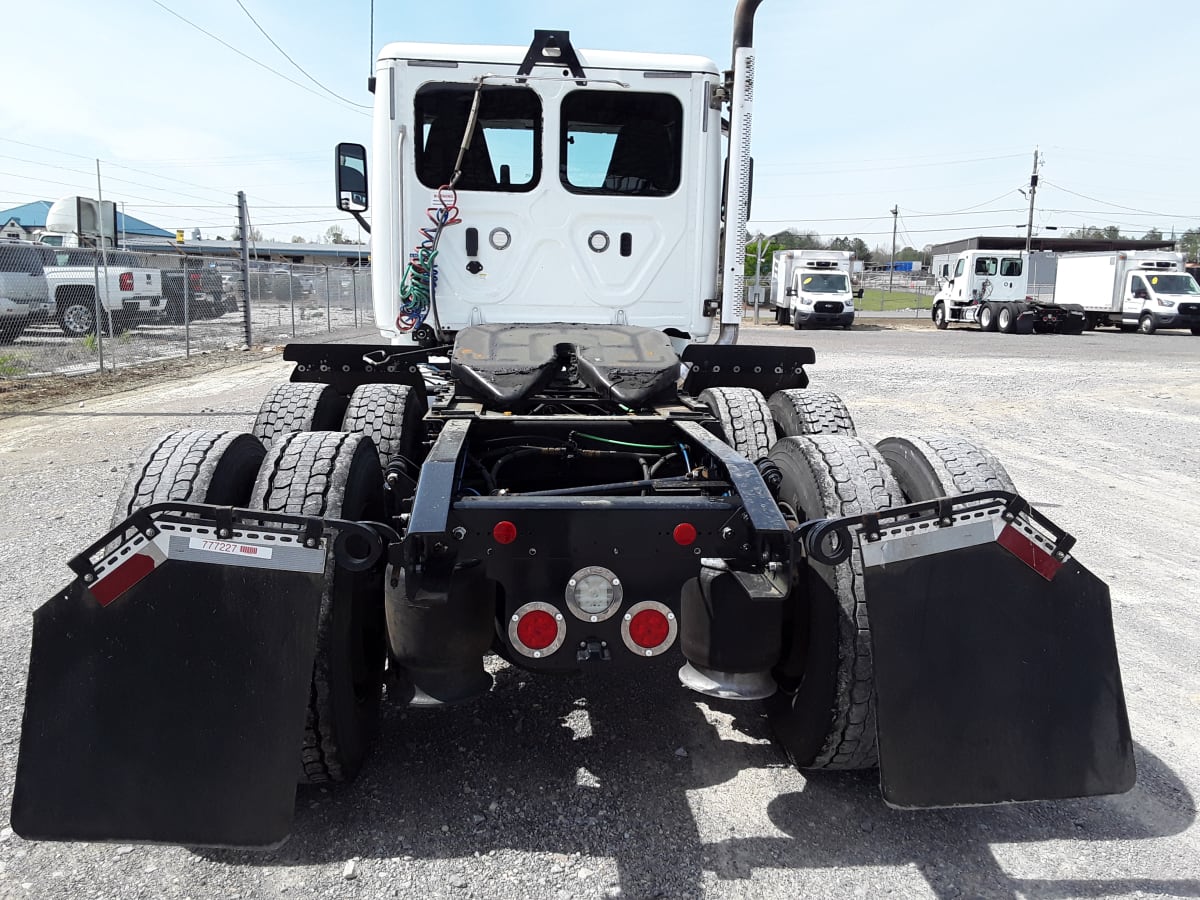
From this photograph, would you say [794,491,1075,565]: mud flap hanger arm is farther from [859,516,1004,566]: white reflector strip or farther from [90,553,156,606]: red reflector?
[90,553,156,606]: red reflector

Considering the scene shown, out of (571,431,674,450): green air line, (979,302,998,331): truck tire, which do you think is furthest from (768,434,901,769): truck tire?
(979,302,998,331): truck tire

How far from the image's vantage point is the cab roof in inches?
190

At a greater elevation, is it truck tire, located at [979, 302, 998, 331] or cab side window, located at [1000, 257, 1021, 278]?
cab side window, located at [1000, 257, 1021, 278]

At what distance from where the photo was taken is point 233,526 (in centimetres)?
215

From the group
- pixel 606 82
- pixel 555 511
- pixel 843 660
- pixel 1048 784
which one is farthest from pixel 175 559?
pixel 606 82

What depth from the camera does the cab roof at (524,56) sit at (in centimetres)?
484

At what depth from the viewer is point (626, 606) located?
8.14 ft

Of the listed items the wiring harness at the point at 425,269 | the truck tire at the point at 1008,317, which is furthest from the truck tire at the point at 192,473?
the truck tire at the point at 1008,317

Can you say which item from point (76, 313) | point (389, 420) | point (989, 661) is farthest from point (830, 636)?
point (76, 313)

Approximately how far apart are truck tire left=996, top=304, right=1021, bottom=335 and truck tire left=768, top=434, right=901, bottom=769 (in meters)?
32.1

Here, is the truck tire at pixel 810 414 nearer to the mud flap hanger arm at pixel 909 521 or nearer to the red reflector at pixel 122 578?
the mud flap hanger arm at pixel 909 521

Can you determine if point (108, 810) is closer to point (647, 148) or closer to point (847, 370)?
point (647, 148)

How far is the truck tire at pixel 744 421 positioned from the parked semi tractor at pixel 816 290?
2963 cm

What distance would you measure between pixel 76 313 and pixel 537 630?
15964 millimetres
